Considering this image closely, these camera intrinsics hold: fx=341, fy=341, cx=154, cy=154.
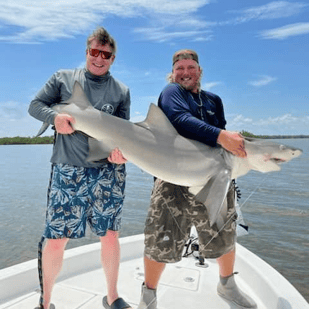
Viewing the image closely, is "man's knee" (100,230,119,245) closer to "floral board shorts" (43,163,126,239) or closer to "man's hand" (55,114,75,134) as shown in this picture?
"floral board shorts" (43,163,126,239)

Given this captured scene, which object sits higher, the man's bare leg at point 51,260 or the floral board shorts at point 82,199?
the floral board shorts at point 82,199

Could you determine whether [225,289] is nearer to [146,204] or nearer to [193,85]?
Answer: [193,85]

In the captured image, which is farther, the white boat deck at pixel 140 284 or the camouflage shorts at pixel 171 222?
the white boat deck at pixel 140 284

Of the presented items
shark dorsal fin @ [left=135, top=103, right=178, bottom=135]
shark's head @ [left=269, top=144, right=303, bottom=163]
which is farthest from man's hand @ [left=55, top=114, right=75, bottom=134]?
shark's head @ [left=269, top=144, right=303, bottom=163]

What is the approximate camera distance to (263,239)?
970 cm

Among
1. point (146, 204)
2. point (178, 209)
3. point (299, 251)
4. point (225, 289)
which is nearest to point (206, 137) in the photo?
point (178, 209)

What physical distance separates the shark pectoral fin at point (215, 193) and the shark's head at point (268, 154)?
217 mm

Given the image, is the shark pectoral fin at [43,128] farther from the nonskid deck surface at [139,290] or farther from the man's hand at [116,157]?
the nonskid deck surface at [139,290]

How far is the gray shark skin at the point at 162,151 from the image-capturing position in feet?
8.16

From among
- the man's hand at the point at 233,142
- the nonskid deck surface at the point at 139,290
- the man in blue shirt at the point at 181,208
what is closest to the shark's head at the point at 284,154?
the man's hand at the point at 233,142

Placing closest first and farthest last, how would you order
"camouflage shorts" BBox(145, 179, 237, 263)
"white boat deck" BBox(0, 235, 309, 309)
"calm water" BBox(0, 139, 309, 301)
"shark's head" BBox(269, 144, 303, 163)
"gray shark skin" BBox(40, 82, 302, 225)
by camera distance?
"shark's head" BBox(269, 144, 303, 163), "gray shark skin" BBox(40, 82, 302, 225), "camouflage shorts" BBox(145, 179, 237, 263), "white boat deck" BBox(0, 235, 309, 309), "calm water" BBox(0, 139, 309, 301)

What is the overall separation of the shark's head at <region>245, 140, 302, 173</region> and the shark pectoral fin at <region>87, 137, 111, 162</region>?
1028mm

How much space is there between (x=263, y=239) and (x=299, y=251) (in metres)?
1.28

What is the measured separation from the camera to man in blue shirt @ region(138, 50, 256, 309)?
273 cm
